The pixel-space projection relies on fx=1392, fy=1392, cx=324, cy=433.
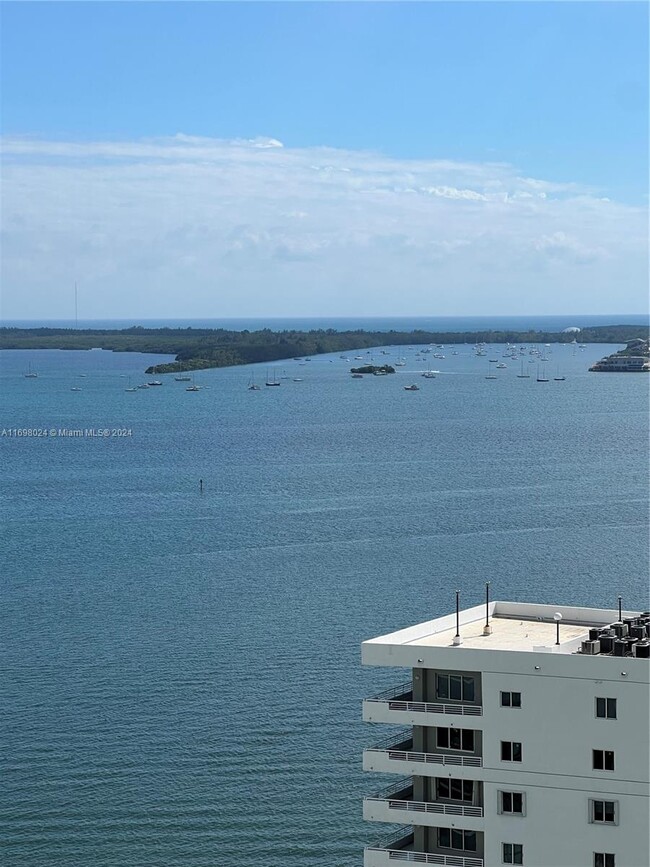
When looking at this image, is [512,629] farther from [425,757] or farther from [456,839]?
[456,839]

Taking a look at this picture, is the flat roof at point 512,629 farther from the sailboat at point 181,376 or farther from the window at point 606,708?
the sailboat at point 181,376

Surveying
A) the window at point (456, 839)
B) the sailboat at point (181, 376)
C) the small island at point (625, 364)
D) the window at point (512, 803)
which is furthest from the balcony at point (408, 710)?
the small island at point (625, 364)

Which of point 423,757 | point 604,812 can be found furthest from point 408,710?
point 604,812

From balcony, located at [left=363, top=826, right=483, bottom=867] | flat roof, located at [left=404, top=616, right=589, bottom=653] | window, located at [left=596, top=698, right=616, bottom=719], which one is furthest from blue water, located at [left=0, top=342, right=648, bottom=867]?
window, located at [left=596, top=698, right=616, bottom=719]

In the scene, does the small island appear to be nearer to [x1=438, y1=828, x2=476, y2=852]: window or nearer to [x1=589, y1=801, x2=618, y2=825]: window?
[x1=438, y1=828, x2=476, y2=852]: window

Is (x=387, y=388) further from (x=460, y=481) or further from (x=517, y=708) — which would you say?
(x=517, y=708)

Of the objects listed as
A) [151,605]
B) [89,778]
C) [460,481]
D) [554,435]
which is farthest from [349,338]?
[89,778]
